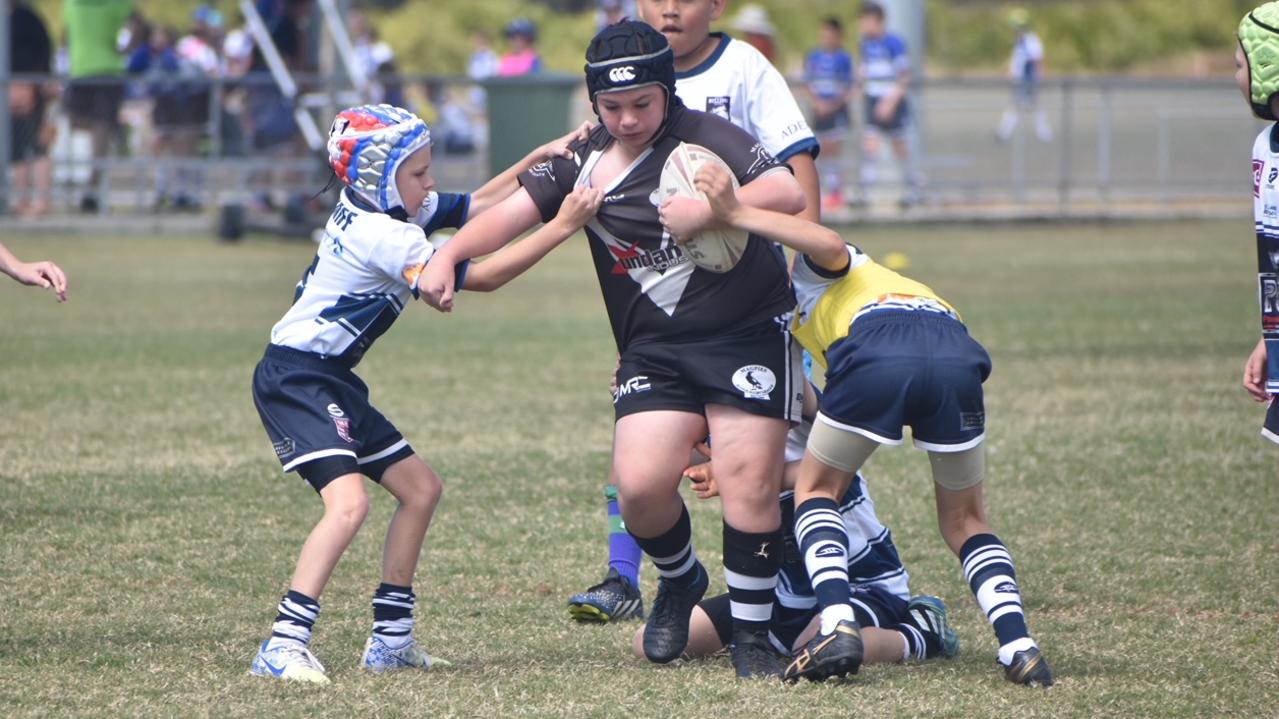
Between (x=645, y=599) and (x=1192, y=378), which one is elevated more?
(x=645, y=599)

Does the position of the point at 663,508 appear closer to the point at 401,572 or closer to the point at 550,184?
the point at 401,572

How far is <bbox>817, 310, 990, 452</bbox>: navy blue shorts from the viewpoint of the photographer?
14.2 feet

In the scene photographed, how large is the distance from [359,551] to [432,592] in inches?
27.2

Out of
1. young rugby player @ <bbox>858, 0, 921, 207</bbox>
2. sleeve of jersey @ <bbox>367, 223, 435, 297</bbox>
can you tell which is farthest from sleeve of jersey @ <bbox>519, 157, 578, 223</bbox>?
young rugby player @ <bbox>858, 0, 921, 207</bbox>

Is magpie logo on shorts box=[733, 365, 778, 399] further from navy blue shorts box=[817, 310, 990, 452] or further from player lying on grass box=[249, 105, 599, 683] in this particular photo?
player lying on grass box=[249, 105, 599, 683]

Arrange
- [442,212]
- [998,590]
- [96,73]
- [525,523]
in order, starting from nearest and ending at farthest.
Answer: [998,590] → [442,212] → [525,523] → [96,73]

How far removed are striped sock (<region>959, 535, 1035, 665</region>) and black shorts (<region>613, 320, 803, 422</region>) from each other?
0.63 meters

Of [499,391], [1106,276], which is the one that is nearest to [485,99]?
[1106,276]

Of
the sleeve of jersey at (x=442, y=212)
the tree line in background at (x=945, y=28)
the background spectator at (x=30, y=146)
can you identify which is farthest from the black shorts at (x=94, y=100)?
the tree line in background at (x=945, y=28)

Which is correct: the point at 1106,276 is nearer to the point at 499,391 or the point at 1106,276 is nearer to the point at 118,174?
the point at 499,391

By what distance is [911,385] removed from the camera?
4328 mm

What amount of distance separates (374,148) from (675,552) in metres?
1.45

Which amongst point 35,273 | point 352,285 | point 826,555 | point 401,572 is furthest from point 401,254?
point 826,555

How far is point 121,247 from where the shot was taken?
1731 cm
